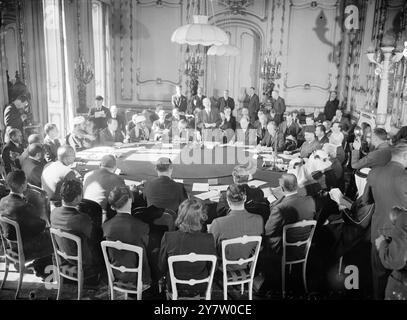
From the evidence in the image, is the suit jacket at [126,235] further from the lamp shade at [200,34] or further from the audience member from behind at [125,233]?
the lamp shade at [200,34]

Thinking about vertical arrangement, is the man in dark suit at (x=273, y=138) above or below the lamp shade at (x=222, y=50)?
below

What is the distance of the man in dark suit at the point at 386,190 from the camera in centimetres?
332

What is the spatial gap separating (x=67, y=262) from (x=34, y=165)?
4.85 ft

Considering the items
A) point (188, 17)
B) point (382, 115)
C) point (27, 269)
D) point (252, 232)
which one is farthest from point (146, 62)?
point (252, 232)

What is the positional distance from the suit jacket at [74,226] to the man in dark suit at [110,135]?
2903 millimetres

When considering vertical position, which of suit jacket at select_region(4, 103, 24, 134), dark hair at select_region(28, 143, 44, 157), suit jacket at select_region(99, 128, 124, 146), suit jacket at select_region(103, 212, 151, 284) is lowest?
suit jacket at select_region(103, 212, 151, 284)

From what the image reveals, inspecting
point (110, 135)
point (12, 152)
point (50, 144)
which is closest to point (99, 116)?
point (110, 135)

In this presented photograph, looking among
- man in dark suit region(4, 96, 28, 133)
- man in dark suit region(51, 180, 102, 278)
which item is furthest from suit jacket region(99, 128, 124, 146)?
man in dark suit region(51, 180, 102, 278)

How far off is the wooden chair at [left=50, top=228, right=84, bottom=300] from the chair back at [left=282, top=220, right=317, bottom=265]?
153cm

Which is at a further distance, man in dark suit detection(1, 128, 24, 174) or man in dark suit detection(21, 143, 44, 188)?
man in dark suit detection(1, 128, 24, 174)

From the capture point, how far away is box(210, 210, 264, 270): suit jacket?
116 inches

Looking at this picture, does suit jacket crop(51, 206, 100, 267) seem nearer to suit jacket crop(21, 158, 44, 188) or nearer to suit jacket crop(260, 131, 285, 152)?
suit jacket crop(21, 158, 44, 188)

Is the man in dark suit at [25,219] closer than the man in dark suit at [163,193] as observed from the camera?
Yes

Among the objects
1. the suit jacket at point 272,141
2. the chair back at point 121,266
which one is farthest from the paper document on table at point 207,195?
the suit jacket at point 272,141
